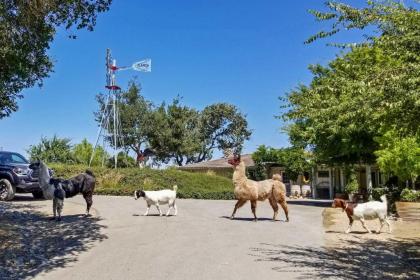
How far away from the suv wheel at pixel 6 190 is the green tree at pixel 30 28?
5971 millimetres

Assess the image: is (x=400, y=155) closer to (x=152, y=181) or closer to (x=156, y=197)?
(x=156, y=197)

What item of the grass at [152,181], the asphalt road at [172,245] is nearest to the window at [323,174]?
the grass at [152,181]

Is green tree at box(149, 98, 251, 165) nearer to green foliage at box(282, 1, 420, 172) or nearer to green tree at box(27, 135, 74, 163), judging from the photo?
green tree at box(27, 135, 74, 163)

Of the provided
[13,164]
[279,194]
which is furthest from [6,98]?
[279,194]

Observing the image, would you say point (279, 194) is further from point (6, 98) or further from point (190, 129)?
point (190, 129)

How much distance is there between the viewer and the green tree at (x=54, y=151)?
51469 mm

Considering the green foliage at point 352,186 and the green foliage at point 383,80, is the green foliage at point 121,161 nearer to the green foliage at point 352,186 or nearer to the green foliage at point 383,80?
the green foliage at point 352,186

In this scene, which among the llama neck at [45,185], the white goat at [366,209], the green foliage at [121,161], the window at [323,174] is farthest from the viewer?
the green foliage at [121,161]

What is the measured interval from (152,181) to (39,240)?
62.3ft

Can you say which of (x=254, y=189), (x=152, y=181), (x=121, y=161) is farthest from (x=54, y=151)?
(x=254, y=189)

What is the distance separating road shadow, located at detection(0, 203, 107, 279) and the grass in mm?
13172

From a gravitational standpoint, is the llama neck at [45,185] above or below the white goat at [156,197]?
above

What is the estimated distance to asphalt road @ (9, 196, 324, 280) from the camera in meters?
8.55

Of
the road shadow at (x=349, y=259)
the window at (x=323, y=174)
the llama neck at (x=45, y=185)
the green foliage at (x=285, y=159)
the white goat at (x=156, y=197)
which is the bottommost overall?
the road shadow at (x=349, y=259)
